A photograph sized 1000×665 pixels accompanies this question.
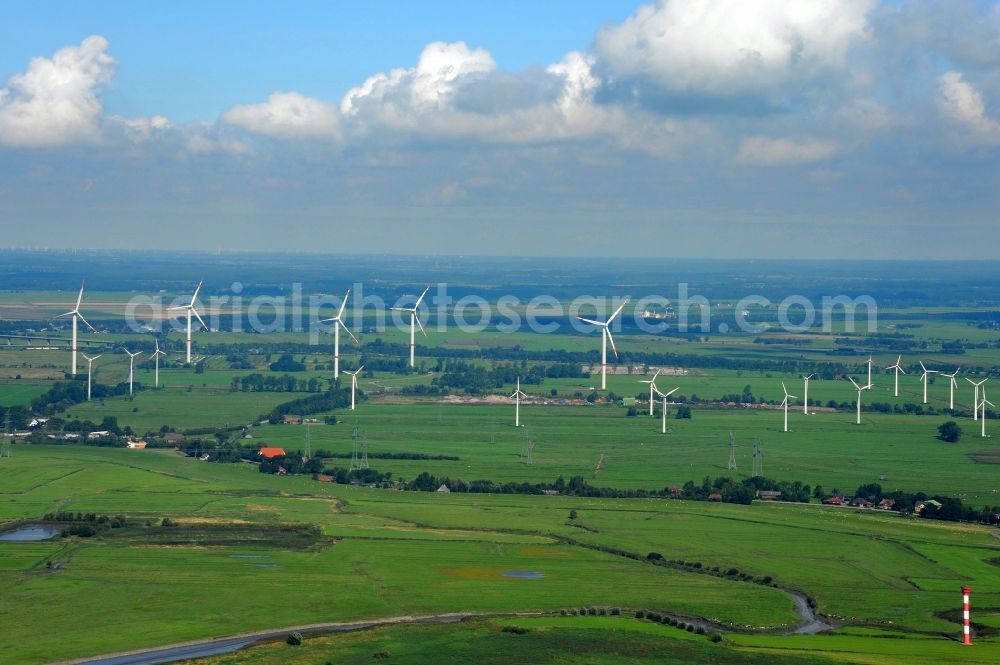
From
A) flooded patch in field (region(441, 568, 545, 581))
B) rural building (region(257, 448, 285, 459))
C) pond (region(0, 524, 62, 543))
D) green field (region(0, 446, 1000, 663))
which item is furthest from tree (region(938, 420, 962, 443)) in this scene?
pond (region(0, 524, 62, 543))

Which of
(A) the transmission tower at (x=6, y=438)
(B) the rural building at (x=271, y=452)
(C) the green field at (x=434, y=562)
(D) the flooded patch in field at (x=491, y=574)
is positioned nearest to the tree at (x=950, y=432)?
(C) the green field at (x=434, y=562)

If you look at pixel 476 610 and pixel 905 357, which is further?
pixel 905 357

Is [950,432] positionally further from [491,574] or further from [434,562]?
[434,562]

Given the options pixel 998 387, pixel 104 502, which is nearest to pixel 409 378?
pixel 998 387

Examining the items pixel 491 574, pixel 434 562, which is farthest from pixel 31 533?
pixel 491 574

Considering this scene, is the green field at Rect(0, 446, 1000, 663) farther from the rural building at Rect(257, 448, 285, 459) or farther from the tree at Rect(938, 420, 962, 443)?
the tree at Rect(938, 420, 962, 443)

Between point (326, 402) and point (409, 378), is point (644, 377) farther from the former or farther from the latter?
point (326, 402)

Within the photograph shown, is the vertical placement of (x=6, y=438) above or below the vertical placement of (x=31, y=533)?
above
